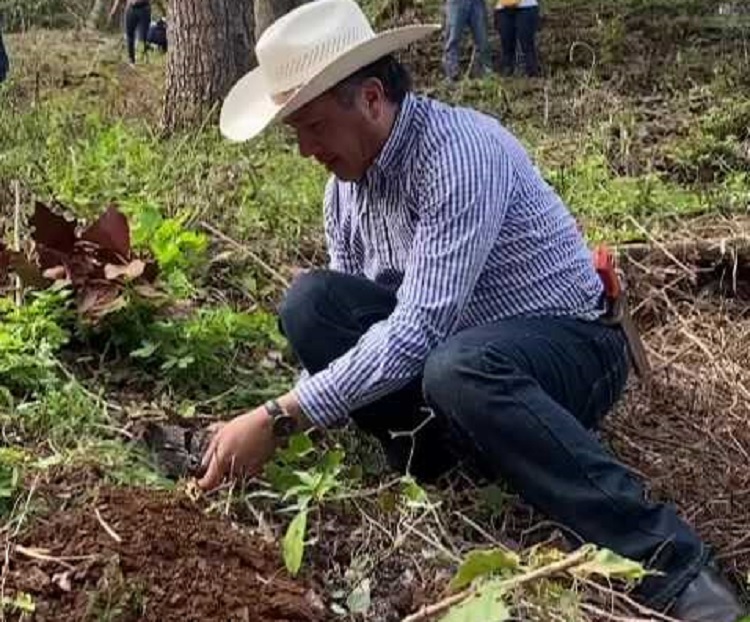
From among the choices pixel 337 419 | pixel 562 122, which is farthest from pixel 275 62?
pixel 562 122

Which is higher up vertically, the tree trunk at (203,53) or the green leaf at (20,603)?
the green leaf at (20,603)

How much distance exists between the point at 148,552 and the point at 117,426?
725mm

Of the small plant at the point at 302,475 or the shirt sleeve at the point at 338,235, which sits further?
the shirt sleeve at the point at 338,235

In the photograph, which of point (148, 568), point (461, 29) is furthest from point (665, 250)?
point (461, 29)

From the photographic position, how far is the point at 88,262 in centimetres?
359

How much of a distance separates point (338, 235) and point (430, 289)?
1.99 ft

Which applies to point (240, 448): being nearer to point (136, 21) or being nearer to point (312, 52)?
point (312, 52)

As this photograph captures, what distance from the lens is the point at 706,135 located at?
717 centimetres

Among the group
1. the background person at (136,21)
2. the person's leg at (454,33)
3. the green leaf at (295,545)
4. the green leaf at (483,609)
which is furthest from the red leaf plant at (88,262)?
the background person at (136,21)

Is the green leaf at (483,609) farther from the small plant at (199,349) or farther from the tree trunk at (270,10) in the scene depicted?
the tree trunk at (270,10)

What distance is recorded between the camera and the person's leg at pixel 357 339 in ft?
10.5

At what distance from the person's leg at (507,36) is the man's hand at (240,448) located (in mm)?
8768

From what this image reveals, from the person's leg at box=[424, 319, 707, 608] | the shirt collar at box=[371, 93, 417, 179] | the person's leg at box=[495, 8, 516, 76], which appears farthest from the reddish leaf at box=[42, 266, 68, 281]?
the person's leg at box=[495, 8, 516, 76]

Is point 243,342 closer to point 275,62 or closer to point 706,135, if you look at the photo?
point 275,62
